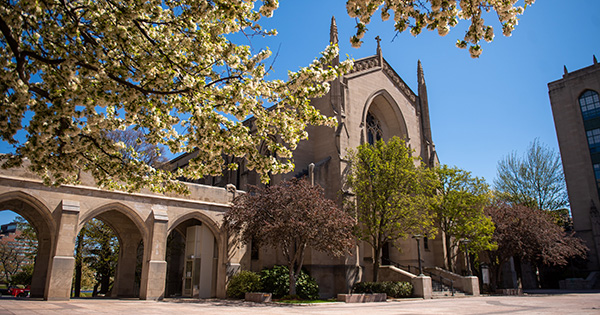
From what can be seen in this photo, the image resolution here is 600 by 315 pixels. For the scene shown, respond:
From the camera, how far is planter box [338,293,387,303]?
19531mm

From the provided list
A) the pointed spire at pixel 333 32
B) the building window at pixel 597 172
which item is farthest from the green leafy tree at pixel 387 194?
the building window at pixel 597 172

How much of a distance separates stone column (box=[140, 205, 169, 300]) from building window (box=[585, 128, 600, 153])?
44369 mm

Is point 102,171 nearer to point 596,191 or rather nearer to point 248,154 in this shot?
point 248,154

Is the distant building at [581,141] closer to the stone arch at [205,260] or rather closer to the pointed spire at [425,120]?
the pointed spire at [425,120]

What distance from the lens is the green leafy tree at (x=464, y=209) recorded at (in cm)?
2712

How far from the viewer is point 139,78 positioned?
25.9 ft

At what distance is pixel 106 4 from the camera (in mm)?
7305

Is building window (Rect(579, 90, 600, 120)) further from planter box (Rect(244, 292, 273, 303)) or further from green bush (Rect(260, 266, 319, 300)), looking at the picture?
planter box (Rect(244, 292, 273, 303))

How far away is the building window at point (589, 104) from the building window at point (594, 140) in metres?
1.77

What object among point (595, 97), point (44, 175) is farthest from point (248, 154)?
point (595, 97)

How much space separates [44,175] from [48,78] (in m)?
3.39

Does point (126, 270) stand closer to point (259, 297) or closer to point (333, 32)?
point (259, 297)

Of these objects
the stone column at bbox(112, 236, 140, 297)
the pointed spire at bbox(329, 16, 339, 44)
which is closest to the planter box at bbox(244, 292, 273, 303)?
the stone column at bbox(112, 236, 140, 297)

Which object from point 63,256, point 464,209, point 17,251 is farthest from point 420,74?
point 17,251
